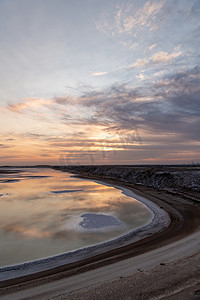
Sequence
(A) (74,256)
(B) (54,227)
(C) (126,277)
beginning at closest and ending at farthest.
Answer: (C) (126,277) → (A) (74,256) → (B) (54,227)

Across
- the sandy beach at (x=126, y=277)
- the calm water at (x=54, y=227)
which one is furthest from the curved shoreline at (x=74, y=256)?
the calm water at (x=54, y=227)

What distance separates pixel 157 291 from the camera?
5.38 metres

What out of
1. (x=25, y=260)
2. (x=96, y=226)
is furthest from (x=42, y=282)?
(x=96, y=226)

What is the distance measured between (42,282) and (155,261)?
434 cm

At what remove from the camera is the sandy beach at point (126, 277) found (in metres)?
5.46

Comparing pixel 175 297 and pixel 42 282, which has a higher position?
pixel 175 297

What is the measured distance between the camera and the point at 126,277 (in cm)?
634

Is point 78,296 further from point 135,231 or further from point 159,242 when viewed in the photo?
point 135,231

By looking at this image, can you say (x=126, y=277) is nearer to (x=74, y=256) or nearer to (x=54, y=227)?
(x=74, y=256)

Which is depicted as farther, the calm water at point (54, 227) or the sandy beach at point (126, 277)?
the calm water at point (54, 227)

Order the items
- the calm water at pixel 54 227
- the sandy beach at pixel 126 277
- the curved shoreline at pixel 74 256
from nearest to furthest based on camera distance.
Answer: the sandy beach at pixel 126 277
the curved shoreline at pixel 74 256
the calm water at pixel 54 227

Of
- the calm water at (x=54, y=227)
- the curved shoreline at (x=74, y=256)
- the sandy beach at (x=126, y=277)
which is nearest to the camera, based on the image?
the sandy beach at (x=126, y=277)

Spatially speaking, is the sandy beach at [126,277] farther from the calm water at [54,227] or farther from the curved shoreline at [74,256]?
the calm water at [54,227]

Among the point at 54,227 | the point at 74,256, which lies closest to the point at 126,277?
the point at 74,256
